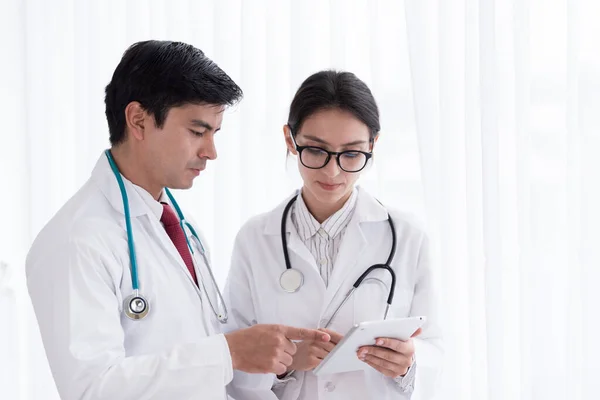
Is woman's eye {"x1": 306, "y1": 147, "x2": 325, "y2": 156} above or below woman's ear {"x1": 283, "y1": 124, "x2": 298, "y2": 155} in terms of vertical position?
below

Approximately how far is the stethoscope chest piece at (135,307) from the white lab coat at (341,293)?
402 millimetres

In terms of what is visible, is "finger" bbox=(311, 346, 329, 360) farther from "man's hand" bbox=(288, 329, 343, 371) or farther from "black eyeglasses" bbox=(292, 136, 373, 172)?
"black eyeglasses" bbox=(292, 136, 373, 172)

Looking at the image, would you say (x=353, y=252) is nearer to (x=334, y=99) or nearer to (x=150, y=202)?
(x=334, y=99)

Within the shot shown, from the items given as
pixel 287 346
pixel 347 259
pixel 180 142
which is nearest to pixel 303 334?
pixel 287 346

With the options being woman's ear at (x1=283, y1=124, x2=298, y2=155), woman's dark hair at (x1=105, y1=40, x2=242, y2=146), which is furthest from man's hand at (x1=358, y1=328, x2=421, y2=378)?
woman's dark hair at (x1=105, y1=40, x2=242, y2=146)

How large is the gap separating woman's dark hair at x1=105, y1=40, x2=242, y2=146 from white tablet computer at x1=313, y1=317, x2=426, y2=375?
630 millimetres

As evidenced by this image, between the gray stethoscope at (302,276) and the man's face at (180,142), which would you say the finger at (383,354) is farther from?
the man's face at (180,142)

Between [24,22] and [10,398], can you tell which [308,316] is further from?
[24,22]

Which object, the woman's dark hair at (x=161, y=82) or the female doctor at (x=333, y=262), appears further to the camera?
the female doctor at (x=333, y=262)

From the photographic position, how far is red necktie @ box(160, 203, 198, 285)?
65.6 inches

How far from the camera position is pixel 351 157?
5.72ft

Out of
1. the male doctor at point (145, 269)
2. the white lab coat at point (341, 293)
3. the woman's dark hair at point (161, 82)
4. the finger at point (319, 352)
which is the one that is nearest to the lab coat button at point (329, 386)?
the white lab coat at point (341, 293)

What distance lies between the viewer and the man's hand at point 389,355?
5.16 feet

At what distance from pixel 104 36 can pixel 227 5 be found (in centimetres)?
59
